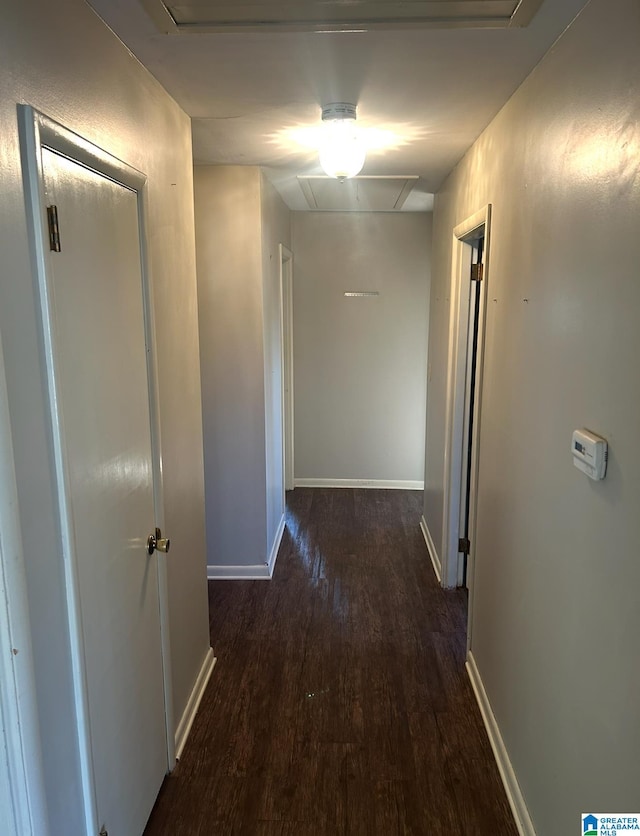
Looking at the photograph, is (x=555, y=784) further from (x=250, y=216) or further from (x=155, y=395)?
(x=250, y=216)

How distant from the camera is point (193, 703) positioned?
231 centimetres

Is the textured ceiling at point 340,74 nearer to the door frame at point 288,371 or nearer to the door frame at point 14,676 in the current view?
the door frame at point 14,676

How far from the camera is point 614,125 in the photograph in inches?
47.3

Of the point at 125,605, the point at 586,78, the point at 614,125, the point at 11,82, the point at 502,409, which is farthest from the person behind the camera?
the point at 502,409

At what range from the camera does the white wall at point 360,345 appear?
187 inches

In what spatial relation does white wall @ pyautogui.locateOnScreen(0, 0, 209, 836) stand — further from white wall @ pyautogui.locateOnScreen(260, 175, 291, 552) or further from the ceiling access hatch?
the ceiling access hatch

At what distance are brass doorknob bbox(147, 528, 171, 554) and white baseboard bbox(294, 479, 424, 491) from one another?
3317 millimetres

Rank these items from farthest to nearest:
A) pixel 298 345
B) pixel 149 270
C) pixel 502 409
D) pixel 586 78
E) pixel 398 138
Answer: pixel 298 345
pixel 398 138
pixel 502 409
pixel 149 270
pixel 586 78

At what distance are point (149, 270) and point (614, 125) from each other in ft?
4.17

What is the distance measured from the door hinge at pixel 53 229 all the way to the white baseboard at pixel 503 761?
6.55 ft

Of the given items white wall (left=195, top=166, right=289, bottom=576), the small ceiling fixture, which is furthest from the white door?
white wall (left=195, top=166, right=289, bottom=576)

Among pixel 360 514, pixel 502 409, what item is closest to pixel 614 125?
pixel 502 409
